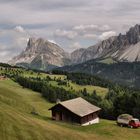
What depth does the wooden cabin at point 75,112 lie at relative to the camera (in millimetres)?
102062

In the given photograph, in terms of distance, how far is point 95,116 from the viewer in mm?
112750

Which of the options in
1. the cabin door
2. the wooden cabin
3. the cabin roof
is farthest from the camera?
the cabin door

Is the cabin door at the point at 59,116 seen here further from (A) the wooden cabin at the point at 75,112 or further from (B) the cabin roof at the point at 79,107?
(B) the cabin roof at the point at 79,107

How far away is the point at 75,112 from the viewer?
102m

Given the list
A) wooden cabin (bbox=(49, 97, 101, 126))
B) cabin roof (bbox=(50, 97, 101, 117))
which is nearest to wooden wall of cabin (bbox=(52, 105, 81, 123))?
wooden cabin (bbox=(49, 97, 101, 126))

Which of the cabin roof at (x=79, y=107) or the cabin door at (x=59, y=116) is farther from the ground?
the cabin roof at (x=79, y=107)

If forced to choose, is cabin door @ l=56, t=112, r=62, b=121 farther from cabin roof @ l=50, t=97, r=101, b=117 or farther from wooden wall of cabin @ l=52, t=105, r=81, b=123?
cabin roof @ l=50, t=97, r=101, b=117

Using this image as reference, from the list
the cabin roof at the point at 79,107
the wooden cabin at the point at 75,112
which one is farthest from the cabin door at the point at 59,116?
the cabin roof at the point at 79,107

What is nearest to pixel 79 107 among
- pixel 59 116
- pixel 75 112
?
pixel 75 112

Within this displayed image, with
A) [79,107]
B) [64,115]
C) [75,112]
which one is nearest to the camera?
[75,112]

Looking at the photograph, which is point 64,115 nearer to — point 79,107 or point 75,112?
point 75,112

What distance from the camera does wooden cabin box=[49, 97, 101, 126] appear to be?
102062 mm

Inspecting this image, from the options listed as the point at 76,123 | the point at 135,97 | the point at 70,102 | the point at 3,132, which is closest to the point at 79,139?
the point at 3,132

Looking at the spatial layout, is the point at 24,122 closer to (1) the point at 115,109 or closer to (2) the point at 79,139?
(2) the point at 79,139
